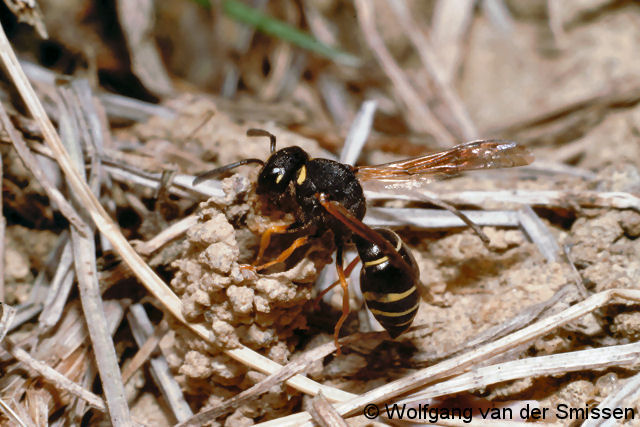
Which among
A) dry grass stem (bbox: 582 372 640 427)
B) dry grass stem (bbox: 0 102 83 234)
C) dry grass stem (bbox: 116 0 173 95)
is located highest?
dry grass stem (bbox: 116 0 173 95)

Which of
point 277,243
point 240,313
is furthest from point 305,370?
point 277,243

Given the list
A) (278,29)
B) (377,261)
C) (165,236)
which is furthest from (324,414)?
(278,29)

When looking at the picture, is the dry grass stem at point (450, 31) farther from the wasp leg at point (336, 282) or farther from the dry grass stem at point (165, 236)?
the dry grass stem at point (165, 236)

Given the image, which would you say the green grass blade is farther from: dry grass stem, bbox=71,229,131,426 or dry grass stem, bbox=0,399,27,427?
dry grass stem, bbox=0,399,27,427

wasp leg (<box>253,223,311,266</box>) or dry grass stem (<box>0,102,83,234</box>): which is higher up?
dry grass stem (<box>0,102,83,234</box>)

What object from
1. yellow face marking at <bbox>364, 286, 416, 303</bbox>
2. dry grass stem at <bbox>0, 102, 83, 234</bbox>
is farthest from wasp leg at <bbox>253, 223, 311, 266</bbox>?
dry grass stem at <bbox>0, 102, 83, 234</bbox>

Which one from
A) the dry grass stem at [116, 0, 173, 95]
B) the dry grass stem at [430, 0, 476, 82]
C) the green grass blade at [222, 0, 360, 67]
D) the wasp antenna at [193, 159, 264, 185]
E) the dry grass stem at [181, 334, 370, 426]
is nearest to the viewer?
the dry grass stem at [181, 334, 370, 426]

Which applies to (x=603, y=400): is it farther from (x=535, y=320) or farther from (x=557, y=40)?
(x=557, y=40)

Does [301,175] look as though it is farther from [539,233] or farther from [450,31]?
[450,31]
